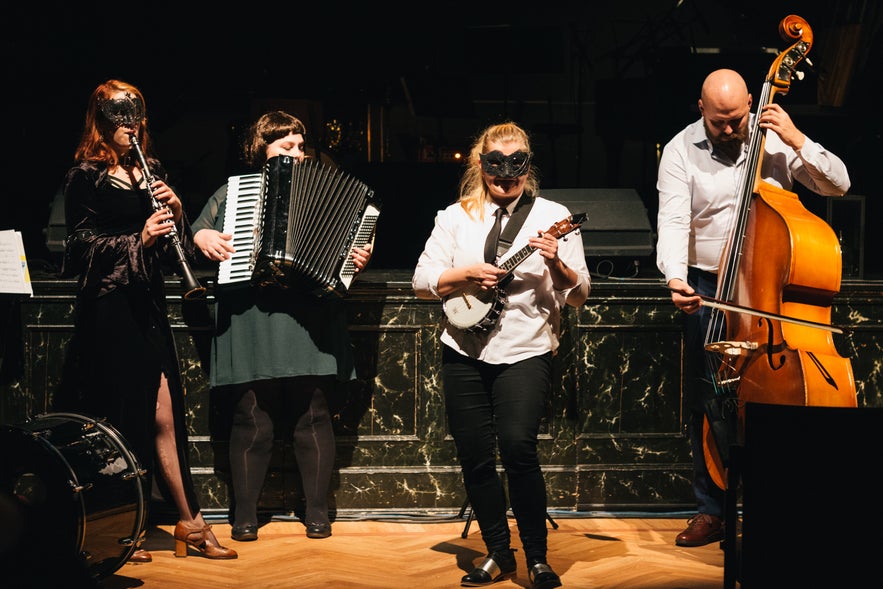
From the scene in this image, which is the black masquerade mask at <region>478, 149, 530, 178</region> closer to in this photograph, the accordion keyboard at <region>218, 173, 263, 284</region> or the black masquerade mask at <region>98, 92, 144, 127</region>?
the accordion keyboard at <region>218, 173, 263, 284</region>

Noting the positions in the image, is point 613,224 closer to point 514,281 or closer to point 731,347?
point 514,281

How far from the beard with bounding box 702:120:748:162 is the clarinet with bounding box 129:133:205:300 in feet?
6.43

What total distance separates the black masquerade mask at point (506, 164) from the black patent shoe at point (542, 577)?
1336 mm

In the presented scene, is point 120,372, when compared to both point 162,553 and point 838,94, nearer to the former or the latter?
point 162,553

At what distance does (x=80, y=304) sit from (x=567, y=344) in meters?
2.03

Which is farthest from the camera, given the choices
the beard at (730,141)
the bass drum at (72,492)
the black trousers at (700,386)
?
the black trousers at (700,386)

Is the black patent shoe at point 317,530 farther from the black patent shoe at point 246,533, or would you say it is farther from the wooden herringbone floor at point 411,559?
the black patent shoe at point 246,533

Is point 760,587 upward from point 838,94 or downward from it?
downward

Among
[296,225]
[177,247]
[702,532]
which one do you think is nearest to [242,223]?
[296,225]

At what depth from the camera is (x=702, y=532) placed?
402cm

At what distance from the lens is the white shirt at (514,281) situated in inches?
136

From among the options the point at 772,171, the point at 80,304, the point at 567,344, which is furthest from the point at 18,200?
the point at 772,171

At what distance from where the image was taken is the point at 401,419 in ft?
14.7

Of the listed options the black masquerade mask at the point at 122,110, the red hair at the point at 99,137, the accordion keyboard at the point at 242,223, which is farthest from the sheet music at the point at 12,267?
the accordion keyboard at the point at 242,223
